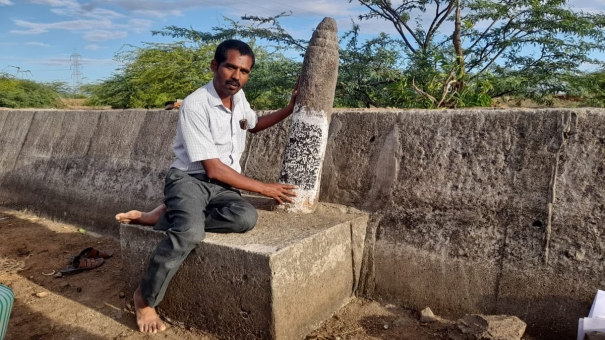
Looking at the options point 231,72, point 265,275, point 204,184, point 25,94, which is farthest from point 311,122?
point 25,94

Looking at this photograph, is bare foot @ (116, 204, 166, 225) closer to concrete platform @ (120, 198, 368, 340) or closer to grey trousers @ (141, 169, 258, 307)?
concrete platform @ (120, 198, 368, 340)

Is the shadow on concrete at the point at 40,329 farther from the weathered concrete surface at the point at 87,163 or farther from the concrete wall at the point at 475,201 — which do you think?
the concrete wall at the point at 475,201

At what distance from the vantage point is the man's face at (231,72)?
2836 millimetres

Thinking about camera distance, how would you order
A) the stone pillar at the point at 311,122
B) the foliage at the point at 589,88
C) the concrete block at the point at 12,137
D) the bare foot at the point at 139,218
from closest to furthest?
1. the bare foot at the point at 139,218
2. the stone pillar at the point at 311,122
3. the concrete block at the point at 12,137
4. the foliage at the point at 589,88

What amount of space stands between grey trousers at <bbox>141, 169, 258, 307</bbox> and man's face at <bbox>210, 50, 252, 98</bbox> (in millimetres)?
582

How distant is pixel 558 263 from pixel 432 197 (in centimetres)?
78

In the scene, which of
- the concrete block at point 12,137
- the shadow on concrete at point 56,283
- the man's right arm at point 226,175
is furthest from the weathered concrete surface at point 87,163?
the man's right arm at point 226,175

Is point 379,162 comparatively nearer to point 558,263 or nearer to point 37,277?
point 558,263

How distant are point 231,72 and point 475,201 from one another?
5.48 ft

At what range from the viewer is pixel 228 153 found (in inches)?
118

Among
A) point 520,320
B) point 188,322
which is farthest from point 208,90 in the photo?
point 520,320

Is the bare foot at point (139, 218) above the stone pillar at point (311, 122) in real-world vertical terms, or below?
below

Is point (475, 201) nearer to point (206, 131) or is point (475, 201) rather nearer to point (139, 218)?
point (206, 131)

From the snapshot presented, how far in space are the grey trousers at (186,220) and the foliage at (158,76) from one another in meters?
6.23
